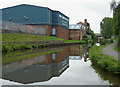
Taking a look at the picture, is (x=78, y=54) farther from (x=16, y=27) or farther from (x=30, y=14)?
(x=30, y=14)

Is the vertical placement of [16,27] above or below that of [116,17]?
below

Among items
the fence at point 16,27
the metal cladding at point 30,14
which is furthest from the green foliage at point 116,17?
the metal cladding at point 30,14

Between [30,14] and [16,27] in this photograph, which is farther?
[30,14]

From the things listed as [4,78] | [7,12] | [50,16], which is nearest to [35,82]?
[4,78]

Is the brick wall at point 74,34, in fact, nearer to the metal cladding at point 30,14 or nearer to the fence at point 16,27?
the metal cladding at point 30,14

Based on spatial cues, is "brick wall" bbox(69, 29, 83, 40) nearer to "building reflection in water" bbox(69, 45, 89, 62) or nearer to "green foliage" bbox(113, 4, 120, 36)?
"building reflection in water" bbox(69, 45, 89, 62)

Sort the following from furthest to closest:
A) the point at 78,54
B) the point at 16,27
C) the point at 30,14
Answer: the point at 30,14, the point at 16,27, the point at 78,54

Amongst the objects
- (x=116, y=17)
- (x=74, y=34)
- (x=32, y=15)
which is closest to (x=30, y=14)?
(x=32, y=15)

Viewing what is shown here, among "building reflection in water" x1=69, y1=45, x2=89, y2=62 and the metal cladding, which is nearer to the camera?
"building reflection in water" x1=69, y1=45, x2=89, y2=62

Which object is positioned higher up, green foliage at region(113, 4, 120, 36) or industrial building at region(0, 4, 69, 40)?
industrial building at region(0, 4, 69, 40)

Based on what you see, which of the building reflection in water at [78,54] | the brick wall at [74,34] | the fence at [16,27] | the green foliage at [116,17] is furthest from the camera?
the brick wall at [74,34]

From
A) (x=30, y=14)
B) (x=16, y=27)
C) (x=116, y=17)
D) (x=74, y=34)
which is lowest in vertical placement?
(x=74, y=34)

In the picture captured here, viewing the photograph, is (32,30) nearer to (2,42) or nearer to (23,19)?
(23,19)

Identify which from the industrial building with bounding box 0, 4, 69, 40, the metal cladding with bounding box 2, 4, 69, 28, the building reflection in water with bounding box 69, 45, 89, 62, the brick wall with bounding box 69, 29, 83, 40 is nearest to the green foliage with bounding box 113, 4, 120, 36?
the building reflection in water with bounding box 69, 45, 89, 62
